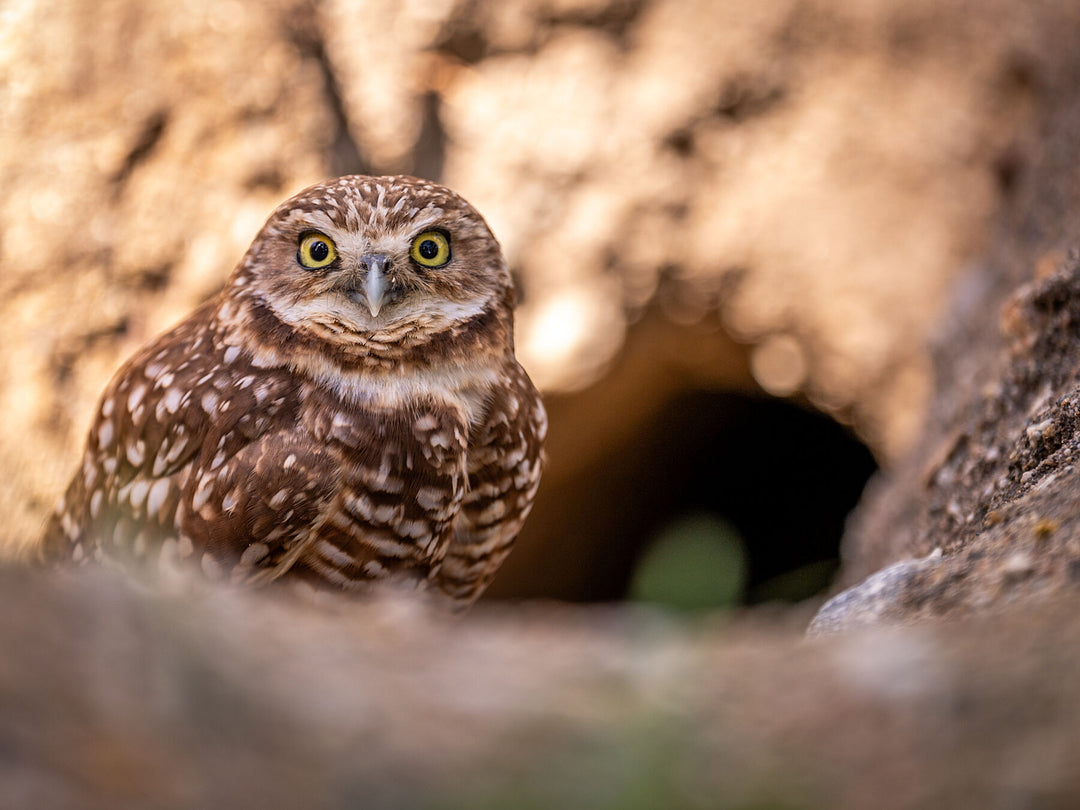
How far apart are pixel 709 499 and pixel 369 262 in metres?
5.02

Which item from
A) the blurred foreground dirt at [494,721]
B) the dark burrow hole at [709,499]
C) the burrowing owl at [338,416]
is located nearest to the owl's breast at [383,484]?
the burrowing owl at [338,416]

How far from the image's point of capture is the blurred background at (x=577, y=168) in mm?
3223

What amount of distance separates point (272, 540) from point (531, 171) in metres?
2.90

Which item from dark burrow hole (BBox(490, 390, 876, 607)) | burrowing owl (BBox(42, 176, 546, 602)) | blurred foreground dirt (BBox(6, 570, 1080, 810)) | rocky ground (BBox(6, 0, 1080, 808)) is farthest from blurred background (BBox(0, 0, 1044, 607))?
blurred foreground dirt (BBox(6, 570, 1080, 810))

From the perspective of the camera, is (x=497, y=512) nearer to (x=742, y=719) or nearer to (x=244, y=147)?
(x=742, y=719)

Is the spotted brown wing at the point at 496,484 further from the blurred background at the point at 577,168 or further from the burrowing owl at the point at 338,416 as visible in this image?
the blurred background at the point at 577,168

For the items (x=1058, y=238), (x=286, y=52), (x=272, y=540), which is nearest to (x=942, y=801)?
(x=272, y=540)

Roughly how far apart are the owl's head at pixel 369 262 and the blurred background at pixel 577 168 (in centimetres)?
154

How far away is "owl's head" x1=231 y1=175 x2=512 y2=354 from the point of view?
2033mm

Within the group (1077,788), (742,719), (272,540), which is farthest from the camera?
(272,540)

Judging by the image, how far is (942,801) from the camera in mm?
806

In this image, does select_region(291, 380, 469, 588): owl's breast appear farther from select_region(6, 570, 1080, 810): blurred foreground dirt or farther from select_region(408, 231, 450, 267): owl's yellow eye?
select_region(6, 570, 1080, 810): blurred foreground dirt

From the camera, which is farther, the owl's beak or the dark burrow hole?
the dark burrow hole

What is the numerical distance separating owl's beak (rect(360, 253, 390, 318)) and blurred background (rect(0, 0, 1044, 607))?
1792mm
